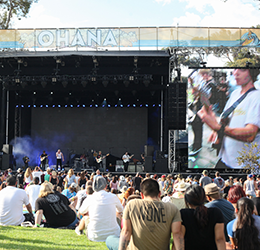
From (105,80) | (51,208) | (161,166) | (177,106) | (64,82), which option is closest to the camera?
(51,208)

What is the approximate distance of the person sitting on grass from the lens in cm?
545

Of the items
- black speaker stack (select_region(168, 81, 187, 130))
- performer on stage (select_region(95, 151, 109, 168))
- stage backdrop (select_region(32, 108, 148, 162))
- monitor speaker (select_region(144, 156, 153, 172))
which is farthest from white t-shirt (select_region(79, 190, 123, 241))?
stage backdrop (select_region(32, 108, 148, 162))

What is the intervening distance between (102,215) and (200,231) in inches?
71.1

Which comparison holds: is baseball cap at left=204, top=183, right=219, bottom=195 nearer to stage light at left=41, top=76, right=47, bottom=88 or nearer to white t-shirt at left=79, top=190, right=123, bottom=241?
white t-shirt at left=79, top=190, right=123, bottom=241

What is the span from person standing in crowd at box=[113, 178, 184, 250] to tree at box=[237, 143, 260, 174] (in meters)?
14.6

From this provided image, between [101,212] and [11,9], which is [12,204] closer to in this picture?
[101,212]

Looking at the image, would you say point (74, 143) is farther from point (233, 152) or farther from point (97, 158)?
point (233, 152)

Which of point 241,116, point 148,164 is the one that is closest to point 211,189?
point 148,164

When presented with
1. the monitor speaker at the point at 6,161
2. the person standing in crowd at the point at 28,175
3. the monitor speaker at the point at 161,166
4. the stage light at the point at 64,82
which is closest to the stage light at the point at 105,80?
the stage light at the point at 64,82

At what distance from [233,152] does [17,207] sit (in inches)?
532

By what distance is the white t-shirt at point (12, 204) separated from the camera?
554cm

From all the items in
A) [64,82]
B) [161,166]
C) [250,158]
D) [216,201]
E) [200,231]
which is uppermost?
[64,82]

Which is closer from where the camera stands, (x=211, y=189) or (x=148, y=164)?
(x=211, y=189)

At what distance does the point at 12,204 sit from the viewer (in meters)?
5.59
